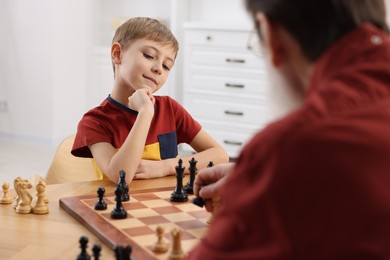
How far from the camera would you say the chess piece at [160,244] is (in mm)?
1282

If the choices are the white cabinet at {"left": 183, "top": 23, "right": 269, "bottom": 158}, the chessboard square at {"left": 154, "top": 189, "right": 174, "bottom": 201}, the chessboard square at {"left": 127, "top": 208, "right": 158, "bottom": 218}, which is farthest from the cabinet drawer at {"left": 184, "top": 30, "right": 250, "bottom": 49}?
the chessboard square at {"left": 127, "top": 208, "right": 158, "bottom": 218}

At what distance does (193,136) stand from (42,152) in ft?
12.4

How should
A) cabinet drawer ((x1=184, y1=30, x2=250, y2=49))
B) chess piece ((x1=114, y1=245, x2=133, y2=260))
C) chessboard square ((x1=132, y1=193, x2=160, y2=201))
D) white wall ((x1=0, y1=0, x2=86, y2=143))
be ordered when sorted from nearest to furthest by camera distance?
chess piece ((x1=114, y1=245, x2=133, y2=260)), chessboard square ((x1=132, y1=193, x2=160, y2=201)), cabinet drawer ((x1=184, y1=30, x2=250, y2=49)), white wall ((x1=0, y1=0, x2=86, y2=143))

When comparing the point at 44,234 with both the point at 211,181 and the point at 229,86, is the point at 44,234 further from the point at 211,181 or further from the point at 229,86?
the point at 229,86

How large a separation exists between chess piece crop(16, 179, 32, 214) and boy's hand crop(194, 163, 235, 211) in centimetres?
41

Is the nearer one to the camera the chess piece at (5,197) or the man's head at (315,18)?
the man's head at (315,18)

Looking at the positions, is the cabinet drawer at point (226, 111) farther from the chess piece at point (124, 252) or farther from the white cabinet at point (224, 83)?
the chess piece at point (124, 252)

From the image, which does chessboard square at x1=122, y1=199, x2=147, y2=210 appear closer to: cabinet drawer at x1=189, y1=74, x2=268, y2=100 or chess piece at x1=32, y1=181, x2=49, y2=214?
chess piece at x1=32, y1=181, x2=49, y2=214

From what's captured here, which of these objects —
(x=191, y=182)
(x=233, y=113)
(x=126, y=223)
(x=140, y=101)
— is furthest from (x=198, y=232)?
(x=233, y=113)

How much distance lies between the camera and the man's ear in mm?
861

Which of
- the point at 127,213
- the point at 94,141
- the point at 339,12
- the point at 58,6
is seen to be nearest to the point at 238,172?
the point at 339,12

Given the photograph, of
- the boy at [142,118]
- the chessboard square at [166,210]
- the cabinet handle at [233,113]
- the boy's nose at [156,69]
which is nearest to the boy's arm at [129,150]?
the boy at [142,118]

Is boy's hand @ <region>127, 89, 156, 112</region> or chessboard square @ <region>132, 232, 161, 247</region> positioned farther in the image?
boy's hand @ <region>127, 89, 156, 112</region>

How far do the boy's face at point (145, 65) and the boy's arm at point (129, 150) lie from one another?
0.24 feet
